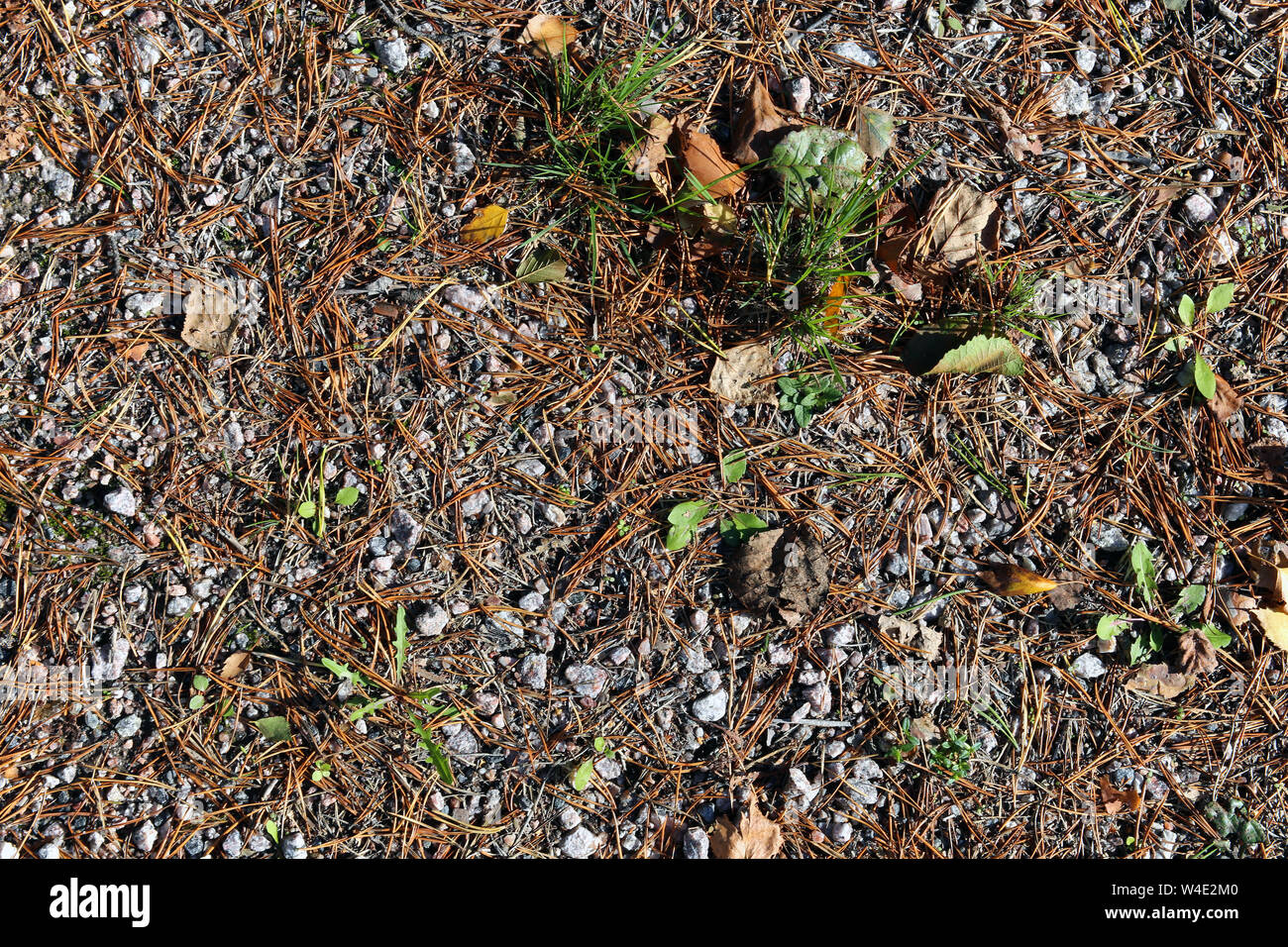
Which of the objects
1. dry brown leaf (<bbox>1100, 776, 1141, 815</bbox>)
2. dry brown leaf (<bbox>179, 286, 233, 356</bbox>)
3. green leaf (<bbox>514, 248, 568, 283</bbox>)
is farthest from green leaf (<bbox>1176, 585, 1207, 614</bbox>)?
dry brown leaf (<bbox>179, 286, 233, 356</bbox>)

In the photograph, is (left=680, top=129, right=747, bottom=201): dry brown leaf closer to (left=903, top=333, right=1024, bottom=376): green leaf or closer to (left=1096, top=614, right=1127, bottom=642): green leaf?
(left=903, top=333, right=1024, bottom=376): green leaf

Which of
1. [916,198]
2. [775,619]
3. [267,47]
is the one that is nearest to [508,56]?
[267,47]

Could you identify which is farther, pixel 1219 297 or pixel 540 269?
pixel 1219 297

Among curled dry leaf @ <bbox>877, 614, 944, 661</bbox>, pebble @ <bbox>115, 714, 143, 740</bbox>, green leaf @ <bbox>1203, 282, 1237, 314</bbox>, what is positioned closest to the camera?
pebble @ <bbox>115, 714, 143, 740</bbox>

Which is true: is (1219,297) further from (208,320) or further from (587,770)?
(208,320)

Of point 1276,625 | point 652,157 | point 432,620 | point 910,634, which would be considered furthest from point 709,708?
point 1276,625

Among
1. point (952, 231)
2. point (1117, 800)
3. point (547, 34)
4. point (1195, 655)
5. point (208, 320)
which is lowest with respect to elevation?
point (1117, 800)
